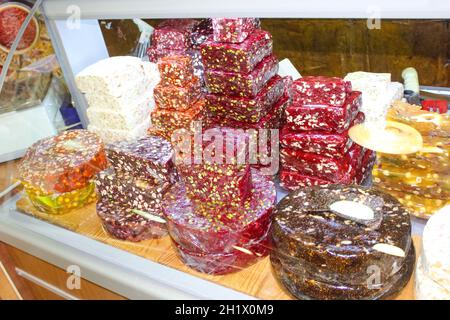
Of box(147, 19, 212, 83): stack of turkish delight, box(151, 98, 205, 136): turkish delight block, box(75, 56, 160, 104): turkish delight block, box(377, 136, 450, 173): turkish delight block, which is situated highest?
box(147, 19, 212, 83): stack of turkish delight

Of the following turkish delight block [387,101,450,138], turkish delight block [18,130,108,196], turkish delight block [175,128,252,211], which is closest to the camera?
turkish delight block [387,101,450,138]

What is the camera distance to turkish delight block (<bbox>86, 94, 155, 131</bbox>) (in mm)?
1827

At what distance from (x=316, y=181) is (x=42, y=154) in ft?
3.86

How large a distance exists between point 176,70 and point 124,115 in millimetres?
298

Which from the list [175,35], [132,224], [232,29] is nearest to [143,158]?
[132,224]

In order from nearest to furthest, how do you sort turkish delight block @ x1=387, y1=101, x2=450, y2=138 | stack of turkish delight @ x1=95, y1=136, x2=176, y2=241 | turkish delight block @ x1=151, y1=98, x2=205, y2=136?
turkish delight block @ x1=387, y1=101, x2=450, y2=138 → stack of turkish delight @ x1=95, y1=136, x2=176, y2=241 → turkish delight block @ x1=151, y1=98, x2=205, y2=136

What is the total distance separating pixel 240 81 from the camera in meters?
1.58

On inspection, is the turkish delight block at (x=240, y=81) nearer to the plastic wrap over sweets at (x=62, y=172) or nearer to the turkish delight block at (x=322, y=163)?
the turkish delight block at (x=322, y=163)

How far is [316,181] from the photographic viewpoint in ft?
4.97

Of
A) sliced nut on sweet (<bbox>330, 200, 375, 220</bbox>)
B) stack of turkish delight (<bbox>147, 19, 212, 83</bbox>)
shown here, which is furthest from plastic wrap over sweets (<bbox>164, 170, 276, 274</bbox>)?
stack of turkish delight (<bbox>147, 19, 212, 83</bbox>)

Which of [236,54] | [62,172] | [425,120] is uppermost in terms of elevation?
[236,54]

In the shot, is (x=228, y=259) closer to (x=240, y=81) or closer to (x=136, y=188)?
(x=136, y=188)

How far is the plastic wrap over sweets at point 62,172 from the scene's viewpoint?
1715 mm

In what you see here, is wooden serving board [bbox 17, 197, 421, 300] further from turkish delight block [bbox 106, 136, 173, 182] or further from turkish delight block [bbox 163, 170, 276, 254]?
turkish delight block [bbox 106, 136, 173, 182]
